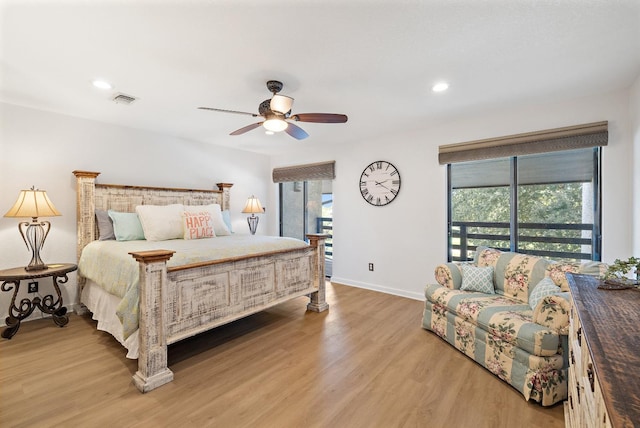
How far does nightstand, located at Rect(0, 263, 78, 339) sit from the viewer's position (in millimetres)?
2682

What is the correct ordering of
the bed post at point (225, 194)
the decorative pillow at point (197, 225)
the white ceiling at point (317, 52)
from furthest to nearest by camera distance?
the bed post at point (225, 194) → the decorative pillow at point (197, 225) → the white ceiling at point (317, 52)

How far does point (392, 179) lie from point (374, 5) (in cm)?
277

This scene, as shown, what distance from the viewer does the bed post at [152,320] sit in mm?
1938

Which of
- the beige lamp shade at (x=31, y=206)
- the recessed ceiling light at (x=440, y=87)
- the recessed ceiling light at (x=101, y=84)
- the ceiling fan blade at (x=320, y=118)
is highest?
the recessed ceiling light at (x=440, y=87)

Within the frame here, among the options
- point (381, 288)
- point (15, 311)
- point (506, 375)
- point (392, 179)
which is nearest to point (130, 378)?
point (15, 311)

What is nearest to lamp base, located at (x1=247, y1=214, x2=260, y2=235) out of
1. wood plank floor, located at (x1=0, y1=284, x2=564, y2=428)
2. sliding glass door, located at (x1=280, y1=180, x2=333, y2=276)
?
sliding glass door, located at (x1=280, y1=180, x2=333, y2=276)

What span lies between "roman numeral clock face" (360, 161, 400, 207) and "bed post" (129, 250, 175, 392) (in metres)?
3.01

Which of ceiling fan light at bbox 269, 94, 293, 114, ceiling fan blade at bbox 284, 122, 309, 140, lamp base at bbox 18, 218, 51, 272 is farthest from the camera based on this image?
lamp base at bbox 18, 218, 51, 272

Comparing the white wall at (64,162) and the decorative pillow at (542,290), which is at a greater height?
the white wall at (64,162)

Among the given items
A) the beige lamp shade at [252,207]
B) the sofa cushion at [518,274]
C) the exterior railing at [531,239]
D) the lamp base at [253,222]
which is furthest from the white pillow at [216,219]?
the sofa cushion at [518,274]

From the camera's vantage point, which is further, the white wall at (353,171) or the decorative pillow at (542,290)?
the white wall at (353,171)

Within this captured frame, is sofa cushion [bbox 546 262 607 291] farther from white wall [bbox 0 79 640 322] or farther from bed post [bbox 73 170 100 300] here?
bed post [bbox 73 170 100 300]

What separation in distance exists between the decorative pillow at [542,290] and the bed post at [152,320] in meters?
2.75

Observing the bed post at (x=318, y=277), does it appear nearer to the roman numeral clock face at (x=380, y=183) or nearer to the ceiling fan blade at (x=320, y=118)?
the roman numeral clock face at (x=380, y=183)
